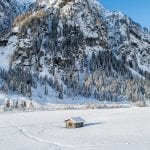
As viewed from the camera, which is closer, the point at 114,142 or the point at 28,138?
the point at 114,142

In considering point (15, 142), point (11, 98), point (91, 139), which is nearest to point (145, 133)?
point (91, 139)

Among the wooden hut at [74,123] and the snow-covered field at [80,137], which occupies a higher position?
the wooden hut at [74,123]

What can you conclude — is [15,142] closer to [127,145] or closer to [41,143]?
[41,143]

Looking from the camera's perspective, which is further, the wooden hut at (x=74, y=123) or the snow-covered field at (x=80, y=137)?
the wooden hut at (x=74, y=123)

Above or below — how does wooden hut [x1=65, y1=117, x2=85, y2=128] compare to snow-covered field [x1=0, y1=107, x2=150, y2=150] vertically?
above

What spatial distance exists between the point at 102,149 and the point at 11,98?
148388mm

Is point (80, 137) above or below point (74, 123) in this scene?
below

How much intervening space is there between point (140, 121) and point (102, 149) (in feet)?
122

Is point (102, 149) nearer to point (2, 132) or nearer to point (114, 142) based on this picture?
point (114, 142)

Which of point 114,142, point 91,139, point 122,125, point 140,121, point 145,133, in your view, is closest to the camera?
point 114,142

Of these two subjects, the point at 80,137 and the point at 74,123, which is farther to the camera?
the point at 74,123

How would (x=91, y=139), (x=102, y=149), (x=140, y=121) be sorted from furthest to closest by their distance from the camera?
1. (x=140, y=121)
2. (x=91, y=139)
3. (x=102, y=149)

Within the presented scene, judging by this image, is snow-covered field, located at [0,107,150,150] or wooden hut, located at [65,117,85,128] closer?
snow-covered field, located at [0,107,150,150]

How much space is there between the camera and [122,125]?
85000 mm
